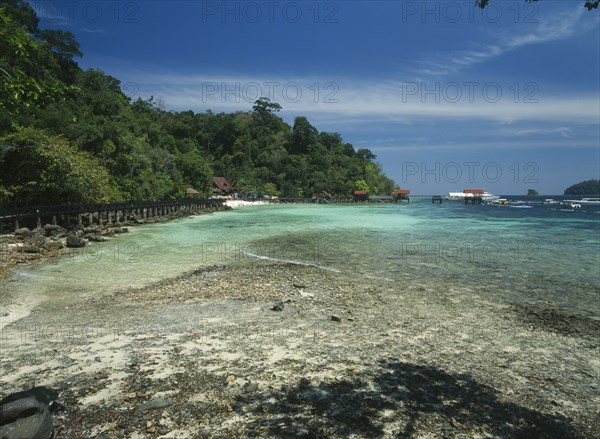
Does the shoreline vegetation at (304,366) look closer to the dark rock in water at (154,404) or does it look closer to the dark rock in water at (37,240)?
the dark rock in water at (154,404)

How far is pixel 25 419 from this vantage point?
3.64 meters

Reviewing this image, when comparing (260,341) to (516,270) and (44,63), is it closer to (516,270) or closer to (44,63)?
(516,270)

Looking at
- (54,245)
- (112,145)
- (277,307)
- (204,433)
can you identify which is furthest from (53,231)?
(204,433)

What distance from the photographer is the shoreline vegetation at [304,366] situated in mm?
4223

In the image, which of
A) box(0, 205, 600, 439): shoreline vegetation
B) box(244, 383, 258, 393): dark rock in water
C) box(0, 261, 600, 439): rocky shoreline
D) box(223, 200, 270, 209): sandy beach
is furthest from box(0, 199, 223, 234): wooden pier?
box(223, 200, 270, 209): sandy beach

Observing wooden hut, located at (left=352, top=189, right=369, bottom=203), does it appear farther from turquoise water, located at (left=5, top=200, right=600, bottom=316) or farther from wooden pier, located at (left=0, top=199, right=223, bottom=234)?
turquoise water, located at (left=5, top=200, right=600, bottom=316)

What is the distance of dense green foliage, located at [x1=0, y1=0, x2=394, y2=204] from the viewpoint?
63.3 feet

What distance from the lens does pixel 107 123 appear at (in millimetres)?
35531

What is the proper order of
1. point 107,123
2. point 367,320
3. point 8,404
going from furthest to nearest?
point 107,123, point 367,320, point 8,404

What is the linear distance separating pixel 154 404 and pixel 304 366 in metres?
2.21

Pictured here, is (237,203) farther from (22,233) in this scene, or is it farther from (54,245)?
(54,245)

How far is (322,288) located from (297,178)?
331 feet

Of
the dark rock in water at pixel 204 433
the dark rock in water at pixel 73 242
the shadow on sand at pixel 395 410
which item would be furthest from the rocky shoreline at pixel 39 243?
the shadow on sand at pixel 395 410

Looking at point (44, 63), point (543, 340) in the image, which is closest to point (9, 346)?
point (543, 340)
